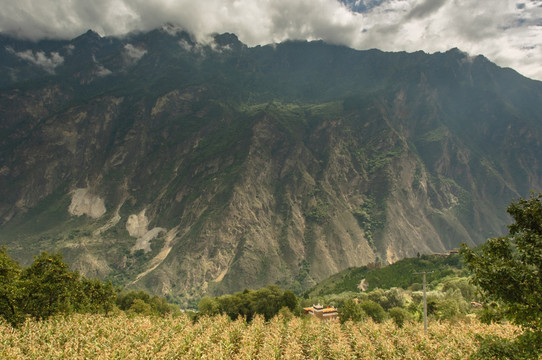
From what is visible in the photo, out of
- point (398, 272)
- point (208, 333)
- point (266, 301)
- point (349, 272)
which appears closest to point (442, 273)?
point (398, 272)

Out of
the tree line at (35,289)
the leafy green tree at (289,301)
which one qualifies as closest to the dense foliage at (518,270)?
the tree line at (35,289)

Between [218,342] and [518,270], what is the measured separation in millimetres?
24154

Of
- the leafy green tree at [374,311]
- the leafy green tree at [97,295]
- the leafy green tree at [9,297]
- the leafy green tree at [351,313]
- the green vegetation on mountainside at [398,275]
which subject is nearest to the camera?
the leafy green tree at [9,297]

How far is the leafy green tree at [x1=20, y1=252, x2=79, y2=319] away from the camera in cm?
4162

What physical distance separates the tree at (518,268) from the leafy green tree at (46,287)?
4272cm

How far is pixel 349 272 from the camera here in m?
188

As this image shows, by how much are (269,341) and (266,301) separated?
64.0 metres

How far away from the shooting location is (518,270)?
1664 cm

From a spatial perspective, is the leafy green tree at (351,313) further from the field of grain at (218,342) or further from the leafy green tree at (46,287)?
the leafy green tree at (46,287)

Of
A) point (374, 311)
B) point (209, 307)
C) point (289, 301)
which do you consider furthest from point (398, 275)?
point (209, 307)

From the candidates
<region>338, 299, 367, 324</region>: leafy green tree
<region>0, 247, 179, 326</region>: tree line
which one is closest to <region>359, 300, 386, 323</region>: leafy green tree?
<region>338, 299, 367, 324</region>: leafy green tree

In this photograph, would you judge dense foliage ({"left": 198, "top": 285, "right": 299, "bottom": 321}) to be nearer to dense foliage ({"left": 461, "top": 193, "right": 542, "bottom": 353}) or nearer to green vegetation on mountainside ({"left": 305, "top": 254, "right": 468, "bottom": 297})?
green vegetation on mountainside ({"left": 305, "top": 254, "right": 468, "bottom": 297})

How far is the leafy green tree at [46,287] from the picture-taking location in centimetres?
4162

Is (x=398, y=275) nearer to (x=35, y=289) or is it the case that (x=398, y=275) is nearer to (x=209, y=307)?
(x=209, y=307)
